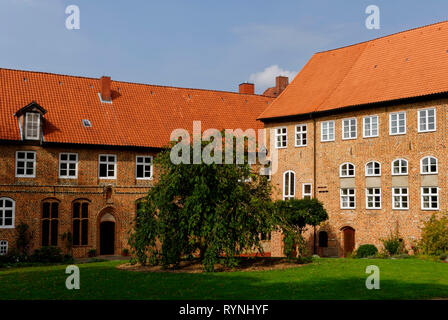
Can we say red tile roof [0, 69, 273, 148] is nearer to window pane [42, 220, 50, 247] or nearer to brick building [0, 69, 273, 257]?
brick building [0, 69, 273, 257]

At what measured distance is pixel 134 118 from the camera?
1447 inches

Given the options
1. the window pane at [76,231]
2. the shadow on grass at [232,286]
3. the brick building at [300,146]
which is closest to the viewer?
the shadow on grass at [232,286]

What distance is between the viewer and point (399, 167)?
29.8m

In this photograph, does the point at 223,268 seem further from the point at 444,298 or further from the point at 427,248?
the point at 427,248

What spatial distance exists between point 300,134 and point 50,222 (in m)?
15.6

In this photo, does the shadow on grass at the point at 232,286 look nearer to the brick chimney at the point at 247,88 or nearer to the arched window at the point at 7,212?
the arched window at the point at 7,212

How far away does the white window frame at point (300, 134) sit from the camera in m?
34.8

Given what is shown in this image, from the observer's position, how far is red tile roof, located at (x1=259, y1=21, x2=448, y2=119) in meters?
29.8

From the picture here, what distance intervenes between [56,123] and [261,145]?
42.7 ft

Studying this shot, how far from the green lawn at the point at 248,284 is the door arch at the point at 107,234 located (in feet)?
42.4

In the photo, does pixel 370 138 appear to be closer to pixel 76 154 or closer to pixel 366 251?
pixel 366 251

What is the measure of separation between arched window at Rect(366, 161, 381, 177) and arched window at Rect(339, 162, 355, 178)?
3.21ft

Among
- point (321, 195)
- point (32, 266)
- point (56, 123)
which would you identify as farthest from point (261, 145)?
point (32, 266)

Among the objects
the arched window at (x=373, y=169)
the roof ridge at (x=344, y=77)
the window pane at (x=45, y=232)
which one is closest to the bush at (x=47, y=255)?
the window pane at (x=45, y=232)
